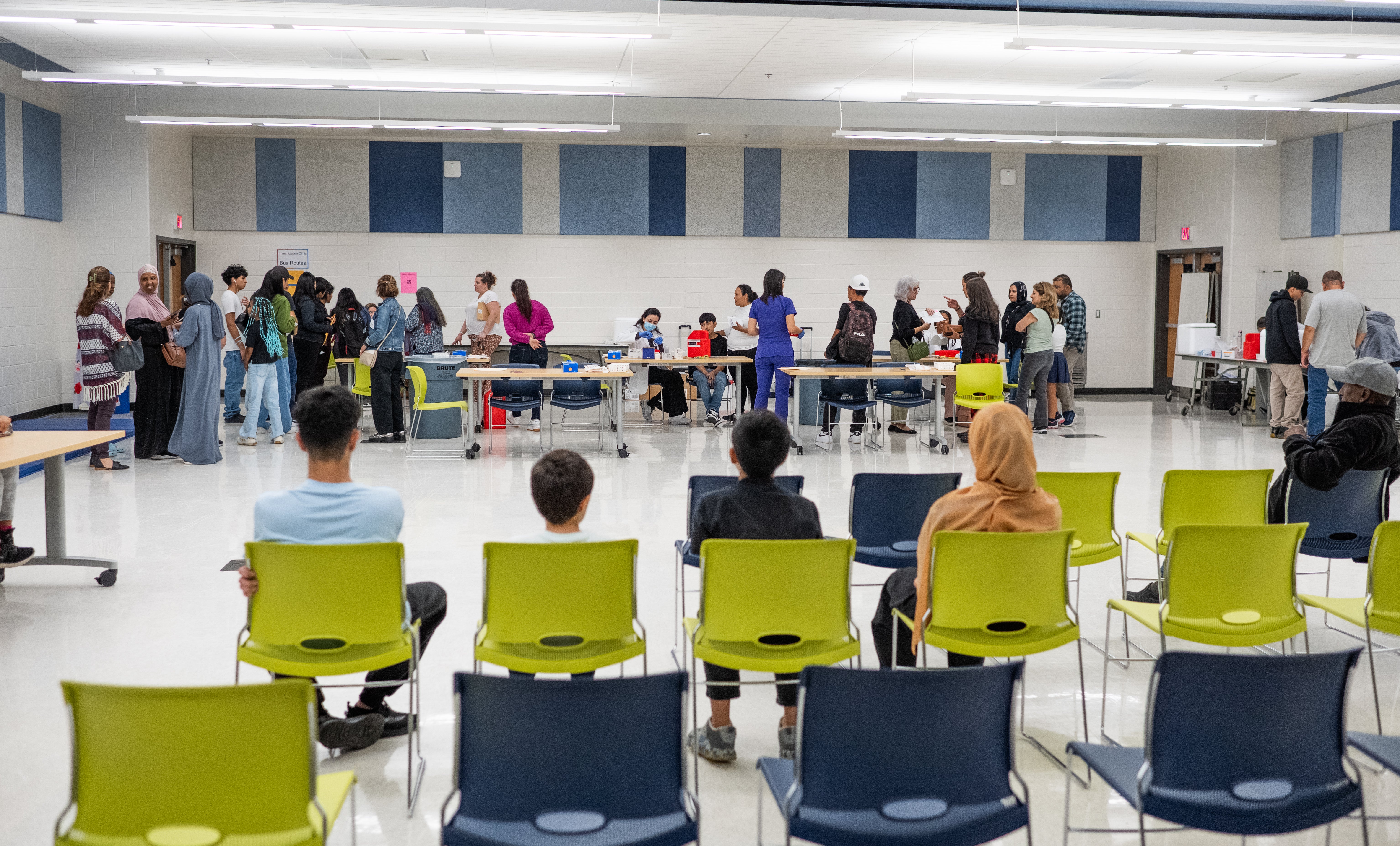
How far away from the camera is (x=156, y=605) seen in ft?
15.9

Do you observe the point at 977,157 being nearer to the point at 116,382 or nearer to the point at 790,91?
the point at 790,91

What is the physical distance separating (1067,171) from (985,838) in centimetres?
1412

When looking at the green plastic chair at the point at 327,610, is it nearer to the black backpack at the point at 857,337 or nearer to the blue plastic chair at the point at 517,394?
the blue plastic chair at the point at 517,394

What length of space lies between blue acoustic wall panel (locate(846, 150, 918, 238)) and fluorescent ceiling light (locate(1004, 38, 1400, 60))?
215 inches

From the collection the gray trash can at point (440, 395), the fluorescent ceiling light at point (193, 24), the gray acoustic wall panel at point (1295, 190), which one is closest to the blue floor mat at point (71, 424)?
the gray trash can at point (440, 395)

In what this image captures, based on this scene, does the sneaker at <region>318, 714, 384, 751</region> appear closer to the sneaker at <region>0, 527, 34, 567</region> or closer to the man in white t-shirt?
the sneaker at <region>0, 527, 34, 567</region>

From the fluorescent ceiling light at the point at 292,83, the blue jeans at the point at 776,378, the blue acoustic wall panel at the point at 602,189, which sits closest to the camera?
the fluorescent ceiling light at the point at 292,83

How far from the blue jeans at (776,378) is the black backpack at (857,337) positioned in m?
0.49

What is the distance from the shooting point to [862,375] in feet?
31.0

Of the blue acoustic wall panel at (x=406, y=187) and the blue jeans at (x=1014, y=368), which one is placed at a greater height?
the blue acoustic wall panel at (x=406, y=187)

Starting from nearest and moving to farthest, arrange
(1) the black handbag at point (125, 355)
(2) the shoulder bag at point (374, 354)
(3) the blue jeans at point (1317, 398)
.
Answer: (1) the black handbag at point (125, 355), (3) the blue jeans at point (1317, 398), (2) the shoulder bag at point (374, 354)

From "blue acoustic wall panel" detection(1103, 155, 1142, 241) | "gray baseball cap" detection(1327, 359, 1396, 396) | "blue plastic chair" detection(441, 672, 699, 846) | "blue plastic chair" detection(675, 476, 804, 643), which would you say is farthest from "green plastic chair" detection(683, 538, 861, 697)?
"blue acoustic wall panel" detection(1103, 155, 1142, 241)

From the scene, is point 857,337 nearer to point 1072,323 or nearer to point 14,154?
Result: point 1072,323

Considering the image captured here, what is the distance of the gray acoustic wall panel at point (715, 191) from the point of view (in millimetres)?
14297
